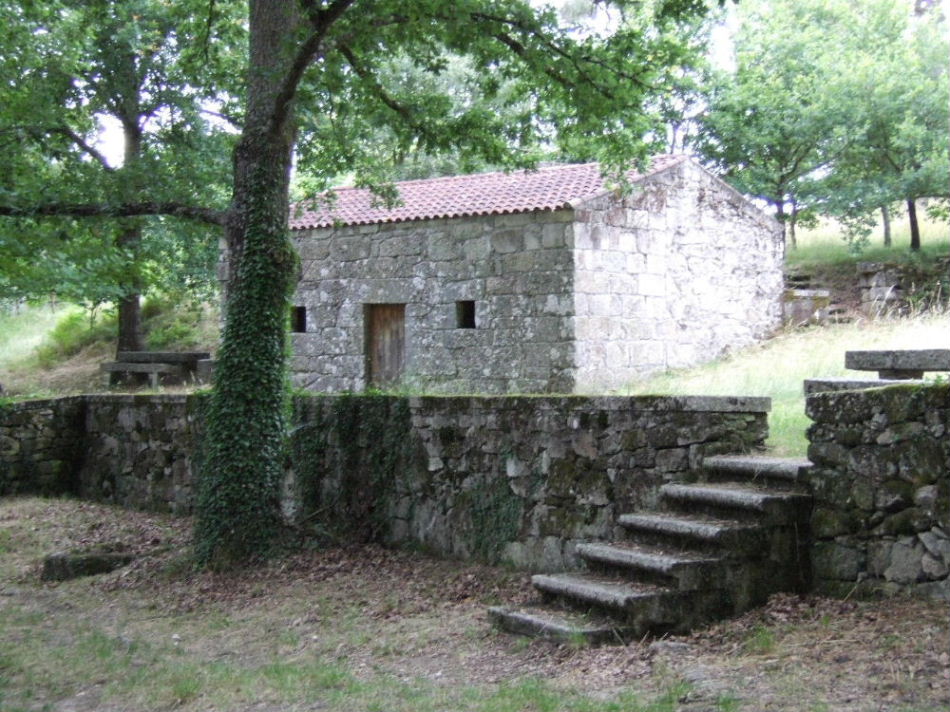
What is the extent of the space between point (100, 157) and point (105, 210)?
950 centimetres

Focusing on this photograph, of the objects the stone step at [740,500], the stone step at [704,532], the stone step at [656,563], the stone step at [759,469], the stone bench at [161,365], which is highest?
the stone bench at [161,365]

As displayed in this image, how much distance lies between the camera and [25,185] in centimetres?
1086

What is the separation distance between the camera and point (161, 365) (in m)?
20.3

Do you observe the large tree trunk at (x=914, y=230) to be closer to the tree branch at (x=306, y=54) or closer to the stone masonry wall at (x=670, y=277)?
the stone masonry wall at (x=670, y=277)

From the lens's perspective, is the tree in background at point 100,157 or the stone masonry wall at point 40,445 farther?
the stone masonry wall at point 40,445

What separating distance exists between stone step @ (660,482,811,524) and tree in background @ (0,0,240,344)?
547 cm

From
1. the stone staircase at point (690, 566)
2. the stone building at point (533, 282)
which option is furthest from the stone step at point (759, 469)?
the stone building at point (533, 282)

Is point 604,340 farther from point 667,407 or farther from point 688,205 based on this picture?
point 667,407

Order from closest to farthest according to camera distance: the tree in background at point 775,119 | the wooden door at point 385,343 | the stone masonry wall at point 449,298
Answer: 1. the stone masonry wall at point 449,298
2. the wooden door at point 385,343
3. the tree in background at point 775,119

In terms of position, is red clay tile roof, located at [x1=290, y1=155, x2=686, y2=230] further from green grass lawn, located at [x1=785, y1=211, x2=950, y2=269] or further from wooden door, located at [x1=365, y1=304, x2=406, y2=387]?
green grass lawn, located at [x1=785, y1=211, x2=950, y2=269]

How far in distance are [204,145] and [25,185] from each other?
10155 millimetres

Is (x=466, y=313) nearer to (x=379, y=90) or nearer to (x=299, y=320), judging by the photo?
(x=299, y=320)

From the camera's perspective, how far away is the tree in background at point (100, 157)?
10828mm

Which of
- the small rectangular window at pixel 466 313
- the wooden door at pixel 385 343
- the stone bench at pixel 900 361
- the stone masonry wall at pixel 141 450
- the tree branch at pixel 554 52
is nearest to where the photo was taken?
the stone bench at pixel 900 361
